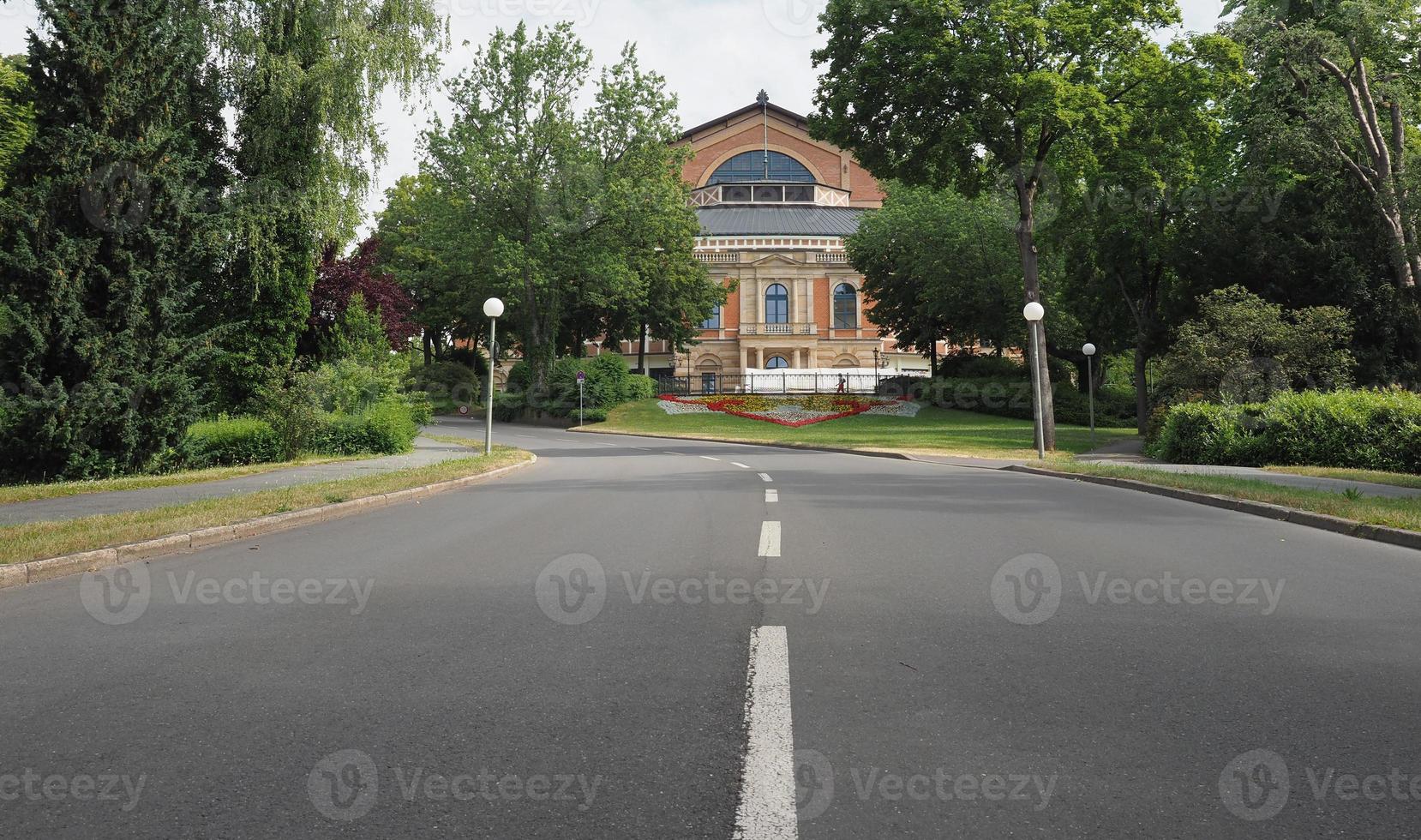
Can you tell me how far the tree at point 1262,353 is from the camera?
26438 millimetres

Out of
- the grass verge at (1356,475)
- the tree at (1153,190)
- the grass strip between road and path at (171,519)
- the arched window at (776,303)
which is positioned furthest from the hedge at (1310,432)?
the arched window at (776,303)

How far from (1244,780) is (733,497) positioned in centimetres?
1017

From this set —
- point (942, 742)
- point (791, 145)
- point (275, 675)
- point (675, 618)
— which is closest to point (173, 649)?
point (275, 675)

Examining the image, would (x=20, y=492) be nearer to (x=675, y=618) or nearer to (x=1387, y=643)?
(x=675, y=618)

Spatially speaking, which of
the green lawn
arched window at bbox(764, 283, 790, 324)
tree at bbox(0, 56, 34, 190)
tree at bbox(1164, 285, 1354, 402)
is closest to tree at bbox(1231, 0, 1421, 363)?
tree at bbox(1164, 285, 1354, 402)

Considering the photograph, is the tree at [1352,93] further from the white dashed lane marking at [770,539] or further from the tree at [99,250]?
the tree at [99,250]

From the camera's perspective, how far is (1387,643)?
5066 mm

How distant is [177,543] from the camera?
8.83 m

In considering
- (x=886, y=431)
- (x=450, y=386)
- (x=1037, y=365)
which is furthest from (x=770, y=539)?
(x=450, y=386)

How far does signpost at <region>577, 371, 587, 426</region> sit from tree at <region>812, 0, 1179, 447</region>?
2101cm

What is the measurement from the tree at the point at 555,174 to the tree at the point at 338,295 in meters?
14.6

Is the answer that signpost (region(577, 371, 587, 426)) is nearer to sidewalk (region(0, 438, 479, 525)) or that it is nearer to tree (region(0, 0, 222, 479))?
sidewalk (region(0, 438, 479, 525))

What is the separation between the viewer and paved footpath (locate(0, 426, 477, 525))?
37.0 feet

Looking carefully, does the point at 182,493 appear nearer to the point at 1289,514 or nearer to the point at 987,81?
the point at 1289,514
